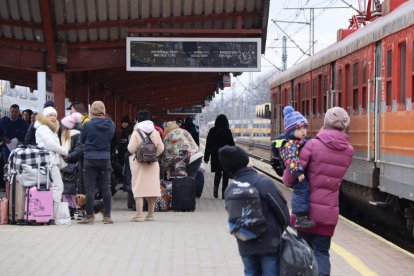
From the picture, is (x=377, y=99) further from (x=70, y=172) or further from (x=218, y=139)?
(x=218, y=139)

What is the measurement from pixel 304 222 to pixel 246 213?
1263 millimetres

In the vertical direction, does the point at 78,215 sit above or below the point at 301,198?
below

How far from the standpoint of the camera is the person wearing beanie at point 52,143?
1172cm

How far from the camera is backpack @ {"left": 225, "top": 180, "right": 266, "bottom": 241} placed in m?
5.57

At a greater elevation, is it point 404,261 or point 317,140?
point 317,140

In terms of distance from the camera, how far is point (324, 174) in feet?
22.2

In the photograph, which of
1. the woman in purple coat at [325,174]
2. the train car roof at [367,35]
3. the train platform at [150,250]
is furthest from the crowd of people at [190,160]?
the train car roof at [367,35]

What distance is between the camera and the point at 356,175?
1349 cm

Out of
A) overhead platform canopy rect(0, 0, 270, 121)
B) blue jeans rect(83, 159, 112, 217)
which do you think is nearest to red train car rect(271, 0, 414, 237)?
overhead platform canopy rect(0, 0, 270, 121)

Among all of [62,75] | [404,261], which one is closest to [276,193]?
[404,261]

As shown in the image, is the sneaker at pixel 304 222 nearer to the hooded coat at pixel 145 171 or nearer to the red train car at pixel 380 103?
the red train car at pixel 380 103

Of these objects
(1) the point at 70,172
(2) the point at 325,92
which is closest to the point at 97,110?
(1) the point at 70,172

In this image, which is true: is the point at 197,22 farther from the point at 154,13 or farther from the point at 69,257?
the point at 69,257

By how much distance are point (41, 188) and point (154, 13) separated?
5158 millimetres
